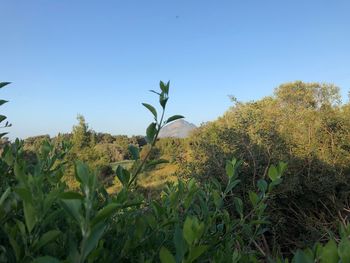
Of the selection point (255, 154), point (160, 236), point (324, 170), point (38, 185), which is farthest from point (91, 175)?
point (324, 170)

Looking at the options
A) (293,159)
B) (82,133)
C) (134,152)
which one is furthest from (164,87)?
(82,133)

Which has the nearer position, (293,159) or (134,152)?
(134,152)

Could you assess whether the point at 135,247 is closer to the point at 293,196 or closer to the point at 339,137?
the point at 293,196

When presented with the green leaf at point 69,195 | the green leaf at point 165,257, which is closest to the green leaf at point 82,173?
the green leaf at point 69,195

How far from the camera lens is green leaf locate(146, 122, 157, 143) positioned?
1.44 metres

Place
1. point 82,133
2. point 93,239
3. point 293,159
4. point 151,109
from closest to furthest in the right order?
point 93,239, point 151,109, point 293,159, point 82,133

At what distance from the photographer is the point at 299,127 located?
11.9 m

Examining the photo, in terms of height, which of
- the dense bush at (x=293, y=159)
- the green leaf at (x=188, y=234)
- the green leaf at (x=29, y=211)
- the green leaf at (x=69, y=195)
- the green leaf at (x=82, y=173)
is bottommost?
the dense bush at (x=293, y=159)

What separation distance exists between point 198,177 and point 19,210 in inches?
388

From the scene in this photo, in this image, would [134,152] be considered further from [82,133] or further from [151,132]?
[82,133]

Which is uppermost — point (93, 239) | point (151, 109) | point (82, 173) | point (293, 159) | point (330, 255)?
point (151, 109)

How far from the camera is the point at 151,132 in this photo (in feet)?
4.75

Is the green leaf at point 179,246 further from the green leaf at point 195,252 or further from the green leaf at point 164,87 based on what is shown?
the green leaf at point 164,87

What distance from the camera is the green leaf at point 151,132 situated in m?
1.44
